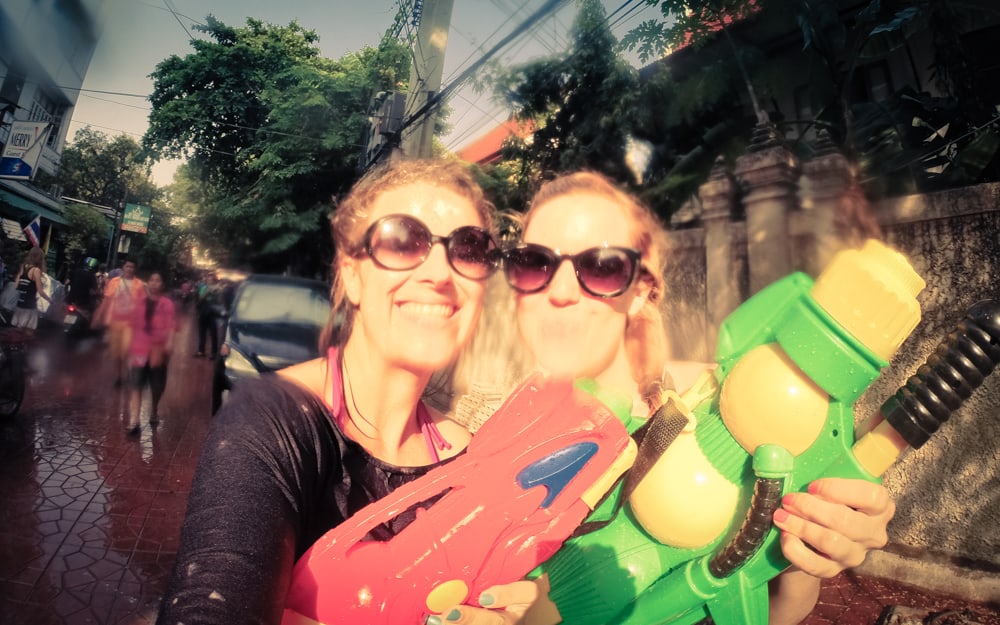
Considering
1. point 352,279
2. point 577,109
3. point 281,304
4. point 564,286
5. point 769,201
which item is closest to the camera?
point 564,286

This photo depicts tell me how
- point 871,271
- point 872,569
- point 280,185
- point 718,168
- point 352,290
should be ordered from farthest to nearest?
point 718,168
point 872,569
point 280,185
point 352,290
point 871,271

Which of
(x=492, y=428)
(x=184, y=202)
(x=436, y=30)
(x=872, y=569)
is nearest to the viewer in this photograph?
(x=492, y=428)

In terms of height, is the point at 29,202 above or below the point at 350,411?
above

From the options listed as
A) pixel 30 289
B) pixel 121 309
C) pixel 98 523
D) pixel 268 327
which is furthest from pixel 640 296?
pixel 121 309

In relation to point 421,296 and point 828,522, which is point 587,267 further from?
point 828,522

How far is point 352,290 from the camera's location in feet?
3.67

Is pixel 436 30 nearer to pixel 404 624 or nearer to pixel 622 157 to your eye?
pixel 404 624

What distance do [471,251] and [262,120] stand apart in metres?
1.05

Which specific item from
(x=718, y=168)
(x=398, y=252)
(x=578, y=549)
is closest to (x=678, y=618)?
(x=578, y=549)

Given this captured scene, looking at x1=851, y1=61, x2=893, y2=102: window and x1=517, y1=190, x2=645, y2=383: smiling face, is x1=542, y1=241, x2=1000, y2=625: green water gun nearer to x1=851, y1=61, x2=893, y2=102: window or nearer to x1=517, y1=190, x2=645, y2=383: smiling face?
x1=517, y1=190, x2=645, y2=383: smiling face

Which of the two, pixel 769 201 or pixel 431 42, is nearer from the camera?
pixel 431 42

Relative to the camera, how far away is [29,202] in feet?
5.31

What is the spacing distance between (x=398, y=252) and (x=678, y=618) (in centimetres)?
90

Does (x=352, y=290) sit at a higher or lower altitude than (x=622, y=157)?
lower
